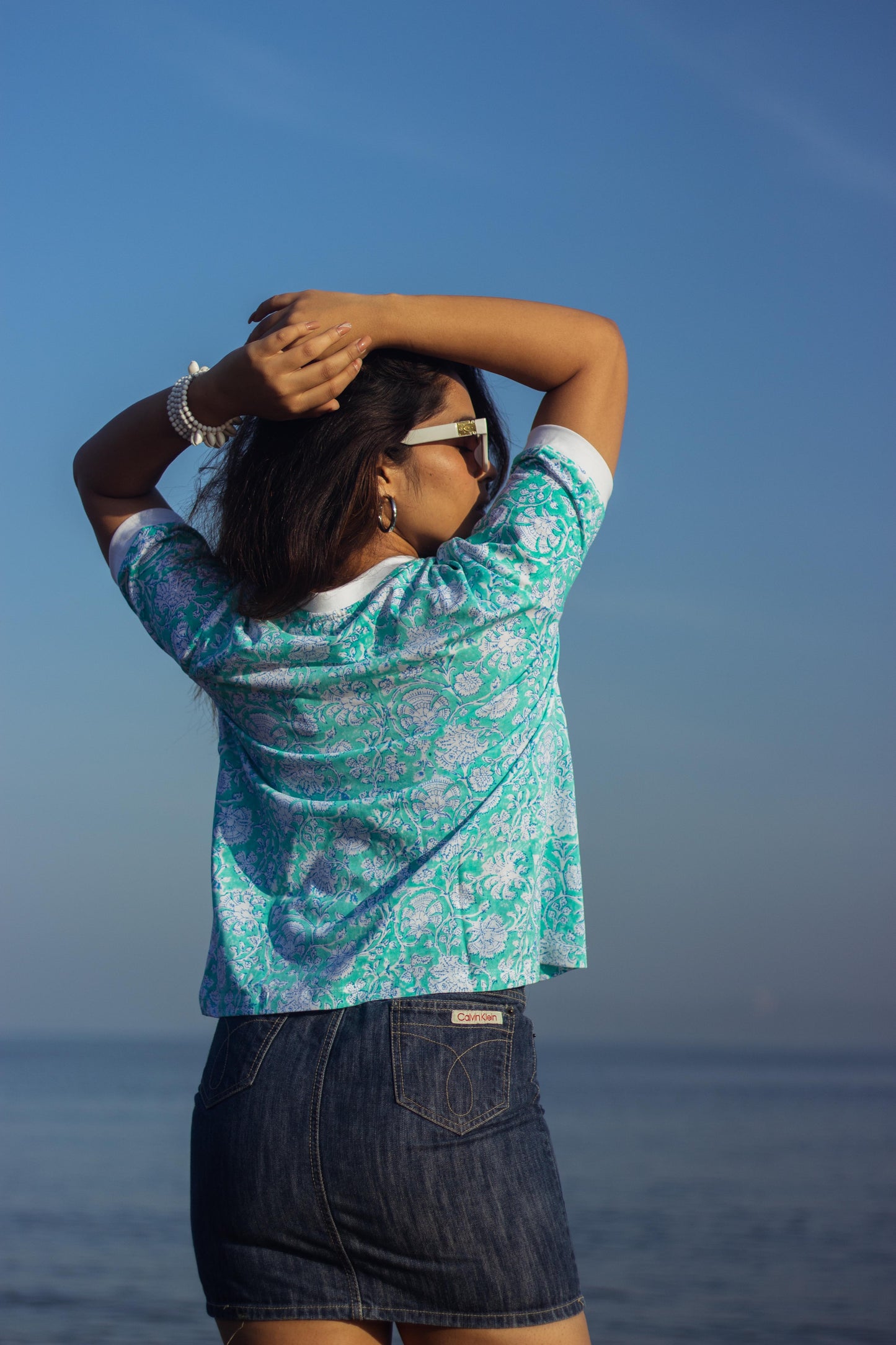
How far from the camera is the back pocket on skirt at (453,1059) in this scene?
4.23 ft

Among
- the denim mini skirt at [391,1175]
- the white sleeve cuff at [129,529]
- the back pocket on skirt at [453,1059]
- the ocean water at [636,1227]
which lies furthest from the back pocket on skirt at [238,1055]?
the ocean water at [636,1227]

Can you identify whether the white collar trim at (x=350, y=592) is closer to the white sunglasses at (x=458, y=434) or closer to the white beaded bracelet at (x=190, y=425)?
the white sunglasses at (x=458, y=434)

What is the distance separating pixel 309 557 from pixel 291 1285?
0.87 m

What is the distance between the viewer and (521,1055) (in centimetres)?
136

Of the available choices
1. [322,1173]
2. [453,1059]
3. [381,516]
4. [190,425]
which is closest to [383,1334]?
[322,1173]

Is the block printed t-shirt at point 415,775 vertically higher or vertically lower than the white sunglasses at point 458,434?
lower

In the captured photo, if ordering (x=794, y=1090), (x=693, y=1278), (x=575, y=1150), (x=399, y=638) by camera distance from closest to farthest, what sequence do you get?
1. (x=399, y=638)
2. (x=693, y=1278)
3. (x=575, y=1150)
4. (x=794, y=1090)

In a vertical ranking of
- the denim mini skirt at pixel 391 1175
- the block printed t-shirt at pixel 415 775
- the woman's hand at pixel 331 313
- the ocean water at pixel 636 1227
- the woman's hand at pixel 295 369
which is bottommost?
the ocean water at pixel 636 1227

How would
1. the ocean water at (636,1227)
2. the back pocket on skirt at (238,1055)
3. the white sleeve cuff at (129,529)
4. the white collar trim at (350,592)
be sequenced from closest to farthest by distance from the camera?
1. the back pocket on skirt at (238,1055)
2. the white collar trim at (350,592)
3. the white sleeve cuff at (129,529)
4. the ocean water at (636,1227)

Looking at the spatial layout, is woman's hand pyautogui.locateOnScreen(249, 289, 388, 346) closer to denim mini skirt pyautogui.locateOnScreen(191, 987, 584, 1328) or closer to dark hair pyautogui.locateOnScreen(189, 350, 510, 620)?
dark hair pyautogui.locateOnScreen(189, 350, 510, 620)

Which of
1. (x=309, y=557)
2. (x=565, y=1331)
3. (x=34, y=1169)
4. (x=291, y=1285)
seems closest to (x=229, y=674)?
(x=309, y=557)

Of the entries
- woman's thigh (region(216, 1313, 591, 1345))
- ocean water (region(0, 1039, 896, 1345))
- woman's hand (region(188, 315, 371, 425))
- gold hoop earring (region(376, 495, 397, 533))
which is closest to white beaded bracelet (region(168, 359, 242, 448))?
woman's hand (region(188, 315, 371, 425))

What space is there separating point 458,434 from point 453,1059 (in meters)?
0.82

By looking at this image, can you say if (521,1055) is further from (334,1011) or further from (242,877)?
(242,877)
